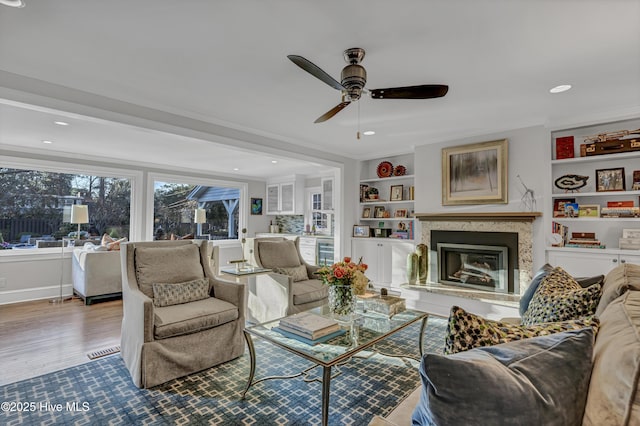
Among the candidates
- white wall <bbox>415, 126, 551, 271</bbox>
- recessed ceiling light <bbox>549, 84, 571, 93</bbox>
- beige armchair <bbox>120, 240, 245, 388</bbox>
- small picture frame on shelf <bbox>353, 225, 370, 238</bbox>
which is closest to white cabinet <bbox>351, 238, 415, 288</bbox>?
small picture frame on shelf <bbox>353, 225, 370, 238</bbox>

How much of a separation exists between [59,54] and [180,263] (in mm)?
1825

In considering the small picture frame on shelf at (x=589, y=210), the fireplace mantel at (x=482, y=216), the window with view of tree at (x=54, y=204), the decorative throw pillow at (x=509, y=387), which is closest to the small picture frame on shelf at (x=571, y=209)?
the small picture frame on shelf at (x=589, y=210)

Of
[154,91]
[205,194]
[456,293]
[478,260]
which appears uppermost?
[154,91]

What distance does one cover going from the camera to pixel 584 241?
3545mm

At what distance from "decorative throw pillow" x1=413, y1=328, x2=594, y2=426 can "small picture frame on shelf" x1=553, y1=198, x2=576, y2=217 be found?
3.58 m

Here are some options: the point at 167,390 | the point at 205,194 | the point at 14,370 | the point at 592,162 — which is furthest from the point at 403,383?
the point at 205,194

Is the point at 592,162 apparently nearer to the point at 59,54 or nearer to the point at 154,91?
the point at 154,91

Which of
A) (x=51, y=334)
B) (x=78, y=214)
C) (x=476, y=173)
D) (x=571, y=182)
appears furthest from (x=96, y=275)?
(x=571, y=182)

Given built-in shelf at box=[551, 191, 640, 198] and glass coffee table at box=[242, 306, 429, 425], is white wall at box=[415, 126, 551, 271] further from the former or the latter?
glass coffee table at box=[242, 306, 429, 425]

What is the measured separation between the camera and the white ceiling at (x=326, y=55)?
5.98 feet

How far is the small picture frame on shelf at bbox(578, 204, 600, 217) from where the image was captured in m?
3.50

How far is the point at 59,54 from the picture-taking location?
2.28 m

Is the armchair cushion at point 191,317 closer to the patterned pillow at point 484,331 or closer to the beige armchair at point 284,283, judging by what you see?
the beige armchair at point 284,283

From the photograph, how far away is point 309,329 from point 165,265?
1572mm
